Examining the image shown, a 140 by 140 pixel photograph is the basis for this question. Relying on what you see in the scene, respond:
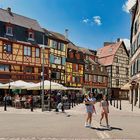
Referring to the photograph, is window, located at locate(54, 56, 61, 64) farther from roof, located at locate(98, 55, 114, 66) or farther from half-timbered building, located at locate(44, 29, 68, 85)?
roof, located at locate(98, 55, 114, 66)

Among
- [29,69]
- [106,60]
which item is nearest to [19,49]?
[29,69]

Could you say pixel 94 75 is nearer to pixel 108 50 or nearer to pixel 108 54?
pixel 108 54

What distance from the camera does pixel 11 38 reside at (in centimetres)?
4762

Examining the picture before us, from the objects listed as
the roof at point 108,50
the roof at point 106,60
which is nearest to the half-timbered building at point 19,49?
the roof at point 106,60

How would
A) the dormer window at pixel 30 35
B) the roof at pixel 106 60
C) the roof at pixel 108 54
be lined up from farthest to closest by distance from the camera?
1. the roof at pixel 108 54
2. the roof at pixel 106 60
3. the dormer window at pixel 30 35

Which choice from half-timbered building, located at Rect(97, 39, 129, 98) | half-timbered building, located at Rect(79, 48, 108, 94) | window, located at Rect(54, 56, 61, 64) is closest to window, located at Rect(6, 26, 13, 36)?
window, located at Rect(54, 56, 61, 64)

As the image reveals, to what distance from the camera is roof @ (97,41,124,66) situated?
7375 centimetres

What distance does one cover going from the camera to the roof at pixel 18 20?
48.7 m

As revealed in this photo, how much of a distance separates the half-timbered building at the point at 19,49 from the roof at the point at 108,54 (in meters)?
23.8

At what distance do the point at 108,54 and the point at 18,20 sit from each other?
28.8 m

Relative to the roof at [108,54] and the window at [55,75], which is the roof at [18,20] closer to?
the window at [55,75]

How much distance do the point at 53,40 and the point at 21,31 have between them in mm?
6784

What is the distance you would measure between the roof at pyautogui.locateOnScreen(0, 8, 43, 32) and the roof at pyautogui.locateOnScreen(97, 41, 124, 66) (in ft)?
76.1

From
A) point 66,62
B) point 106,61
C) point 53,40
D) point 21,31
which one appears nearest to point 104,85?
point 106,61
